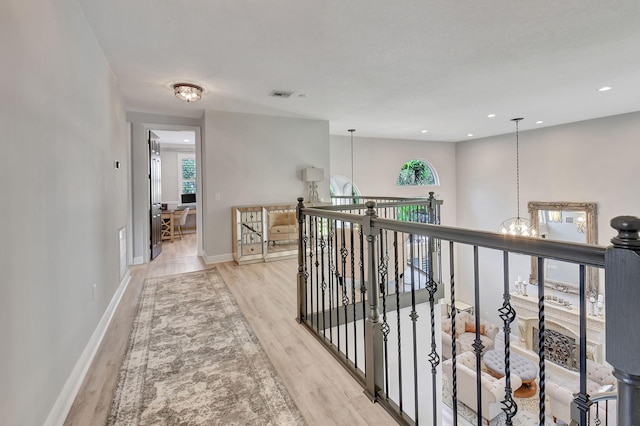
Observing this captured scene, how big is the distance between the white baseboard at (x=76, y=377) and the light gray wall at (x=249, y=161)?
7.81ft

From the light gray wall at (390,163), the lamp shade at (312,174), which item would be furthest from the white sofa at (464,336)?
the lamp shade at (312,174)

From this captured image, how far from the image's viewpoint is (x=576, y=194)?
7066 millimetres

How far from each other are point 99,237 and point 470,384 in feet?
20.1

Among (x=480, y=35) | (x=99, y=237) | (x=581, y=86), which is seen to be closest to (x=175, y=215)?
(x=99, y=237)

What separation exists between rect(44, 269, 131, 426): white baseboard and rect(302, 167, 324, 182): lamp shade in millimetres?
3739

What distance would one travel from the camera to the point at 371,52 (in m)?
3.15

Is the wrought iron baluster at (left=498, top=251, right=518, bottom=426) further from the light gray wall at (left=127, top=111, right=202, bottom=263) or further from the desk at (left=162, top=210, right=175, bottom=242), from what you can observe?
the desk at (left=162, top=210, right=175, bottom=242)

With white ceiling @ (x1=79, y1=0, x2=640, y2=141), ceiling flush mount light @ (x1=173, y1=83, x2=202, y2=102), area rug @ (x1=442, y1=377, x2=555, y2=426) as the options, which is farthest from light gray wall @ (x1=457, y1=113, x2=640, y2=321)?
ceiling flush mount light @ (x1=173, y1=83, x2=202, y2=102)

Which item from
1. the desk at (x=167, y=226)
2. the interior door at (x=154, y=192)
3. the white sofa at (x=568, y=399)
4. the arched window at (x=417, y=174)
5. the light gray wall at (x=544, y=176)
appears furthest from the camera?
the arched window at (x=417, y=174)

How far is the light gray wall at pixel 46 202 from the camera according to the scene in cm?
130

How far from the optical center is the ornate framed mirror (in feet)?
22.4

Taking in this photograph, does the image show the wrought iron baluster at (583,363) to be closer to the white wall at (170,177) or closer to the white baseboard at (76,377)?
the white baseboard at (76,377)

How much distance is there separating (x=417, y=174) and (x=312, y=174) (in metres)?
4.95

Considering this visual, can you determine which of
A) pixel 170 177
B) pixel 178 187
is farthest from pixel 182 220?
pixel 170 177
